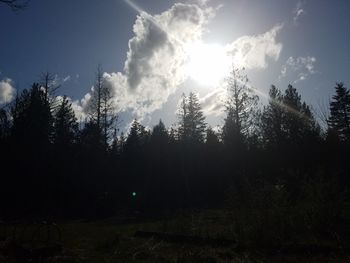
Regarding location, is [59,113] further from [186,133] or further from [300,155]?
[300,155]

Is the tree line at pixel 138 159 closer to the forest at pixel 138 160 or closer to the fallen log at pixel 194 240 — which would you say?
the forest at pixel 138 160

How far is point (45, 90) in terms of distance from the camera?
41.0 metres

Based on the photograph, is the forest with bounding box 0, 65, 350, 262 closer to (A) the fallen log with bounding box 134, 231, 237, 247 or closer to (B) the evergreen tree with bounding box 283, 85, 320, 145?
(B) the evergreen tree with bounding box 283, 85, 320, 145

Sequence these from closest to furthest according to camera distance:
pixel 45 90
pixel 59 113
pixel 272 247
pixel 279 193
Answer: pixel 272 247 → pixel 279 193 → pixel 45 90 → pixel 59 113

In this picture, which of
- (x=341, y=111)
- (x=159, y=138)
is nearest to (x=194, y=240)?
(x=159, y=138)

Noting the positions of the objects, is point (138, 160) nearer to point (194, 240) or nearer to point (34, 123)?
Answer: point (34, 123)

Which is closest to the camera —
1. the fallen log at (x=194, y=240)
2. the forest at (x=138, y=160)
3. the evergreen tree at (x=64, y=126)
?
the fallen log at (x=194, y=240)

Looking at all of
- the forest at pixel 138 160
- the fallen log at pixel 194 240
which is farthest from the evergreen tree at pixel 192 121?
the fallen log at pixel 194 240

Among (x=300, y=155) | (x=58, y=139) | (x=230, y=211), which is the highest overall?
(x=58, y=139)

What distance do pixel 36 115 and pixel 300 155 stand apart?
100 feet

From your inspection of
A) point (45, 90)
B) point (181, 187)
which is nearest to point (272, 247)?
point (181, 187)

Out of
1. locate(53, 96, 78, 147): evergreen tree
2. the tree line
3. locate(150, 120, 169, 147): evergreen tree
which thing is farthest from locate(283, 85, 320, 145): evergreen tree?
locate(53, 96, 78, 147): evergreen tree

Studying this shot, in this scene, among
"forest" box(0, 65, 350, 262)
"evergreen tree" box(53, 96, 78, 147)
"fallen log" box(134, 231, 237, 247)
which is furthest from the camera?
"evergreen tree" box(53, 96, 78, 147)

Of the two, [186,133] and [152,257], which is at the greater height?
[186,133]
